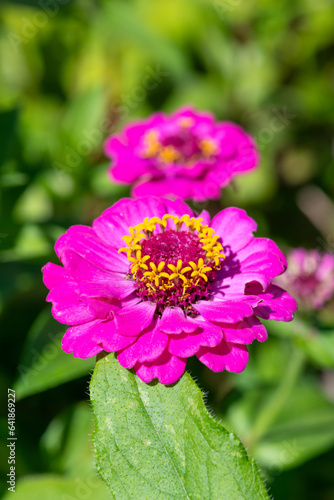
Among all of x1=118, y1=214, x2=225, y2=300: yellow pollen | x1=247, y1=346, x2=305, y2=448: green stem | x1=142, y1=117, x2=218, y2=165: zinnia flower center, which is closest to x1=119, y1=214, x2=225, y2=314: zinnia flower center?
x1=118, y1=214, x2=225, y2=300: yellow pollen

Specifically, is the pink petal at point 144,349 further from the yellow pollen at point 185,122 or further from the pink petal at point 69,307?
the yellow pollen at point 185,122

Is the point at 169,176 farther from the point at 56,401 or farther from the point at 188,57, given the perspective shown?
the point at 188,57

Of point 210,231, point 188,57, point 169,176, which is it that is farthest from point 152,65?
point 210,231

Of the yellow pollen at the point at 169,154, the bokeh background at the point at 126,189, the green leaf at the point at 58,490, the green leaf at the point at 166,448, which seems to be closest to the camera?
the green leaf at the point at 166,448

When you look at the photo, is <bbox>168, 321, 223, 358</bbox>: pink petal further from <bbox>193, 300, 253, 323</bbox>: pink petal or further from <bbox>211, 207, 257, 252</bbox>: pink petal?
<bbox>211, 207, 257, 252</bbox>: pink petal

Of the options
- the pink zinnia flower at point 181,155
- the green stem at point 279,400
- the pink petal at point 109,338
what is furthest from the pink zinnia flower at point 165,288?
the green stem at point 279,400

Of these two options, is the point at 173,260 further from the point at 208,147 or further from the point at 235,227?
the point at 208,147
